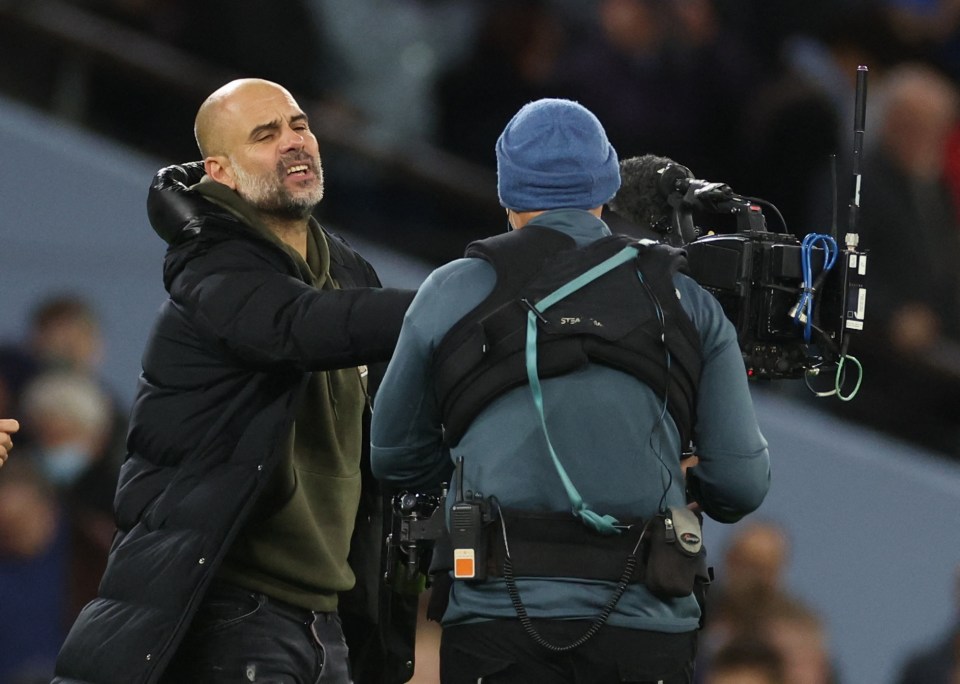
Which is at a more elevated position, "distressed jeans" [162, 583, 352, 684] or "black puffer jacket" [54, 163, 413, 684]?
"black puffer jacket" [54, 163, 413, 684]

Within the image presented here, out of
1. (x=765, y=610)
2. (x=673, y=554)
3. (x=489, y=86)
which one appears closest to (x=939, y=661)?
(x=765, y=610)

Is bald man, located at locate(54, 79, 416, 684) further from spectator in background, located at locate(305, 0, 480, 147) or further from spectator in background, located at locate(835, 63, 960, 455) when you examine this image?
spectator in background, located at locate(835, 63, 960, 455)

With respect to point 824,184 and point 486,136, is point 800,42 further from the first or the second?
point 486,136

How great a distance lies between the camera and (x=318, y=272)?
11.4 feet

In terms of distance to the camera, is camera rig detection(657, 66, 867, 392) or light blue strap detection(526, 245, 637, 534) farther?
camera rig detection(657, 66, 867, 392)

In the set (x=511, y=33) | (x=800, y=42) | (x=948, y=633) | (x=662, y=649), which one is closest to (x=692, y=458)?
(x=662, y=649)

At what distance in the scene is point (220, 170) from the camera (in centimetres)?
345

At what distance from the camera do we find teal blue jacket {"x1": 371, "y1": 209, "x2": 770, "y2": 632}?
2.70 meters

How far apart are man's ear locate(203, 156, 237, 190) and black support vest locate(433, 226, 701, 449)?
2.61 feet

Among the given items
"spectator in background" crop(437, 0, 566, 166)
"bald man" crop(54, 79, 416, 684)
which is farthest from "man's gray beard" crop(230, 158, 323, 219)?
"spectator in background" crop(437, 0, 566, 166)

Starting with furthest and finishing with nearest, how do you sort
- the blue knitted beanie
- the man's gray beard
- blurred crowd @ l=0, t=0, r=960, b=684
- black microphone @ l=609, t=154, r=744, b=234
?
blurred crowd @ l=0, t=0, r=960, b=684 → the man's gray beard → black microphone @ l=609, t=154, r=744, b=234 → the blue knitted beanie

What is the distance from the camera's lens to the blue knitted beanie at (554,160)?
2781 millimetres

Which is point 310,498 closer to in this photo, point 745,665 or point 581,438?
point 581,438

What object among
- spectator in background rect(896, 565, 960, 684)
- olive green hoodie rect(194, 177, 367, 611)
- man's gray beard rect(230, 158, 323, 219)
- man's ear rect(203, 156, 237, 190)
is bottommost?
spectator in background rect(896, 565, 960, 684)
